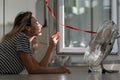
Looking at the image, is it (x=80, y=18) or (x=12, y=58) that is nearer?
(x=12, y=58)

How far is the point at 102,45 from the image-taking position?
1642 millimetres

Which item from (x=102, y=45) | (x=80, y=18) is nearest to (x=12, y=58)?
(x=102, y=45)

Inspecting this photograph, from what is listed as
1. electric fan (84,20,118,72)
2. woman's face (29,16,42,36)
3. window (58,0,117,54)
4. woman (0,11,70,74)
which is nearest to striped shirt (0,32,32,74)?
woman (0,11,70,74)

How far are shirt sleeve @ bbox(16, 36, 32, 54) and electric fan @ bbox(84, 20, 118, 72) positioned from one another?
328 millimetres

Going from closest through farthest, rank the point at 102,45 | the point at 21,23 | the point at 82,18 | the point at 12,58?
the point at 102,45
the point at 12,58
the point at 21,23
the point at 82,18

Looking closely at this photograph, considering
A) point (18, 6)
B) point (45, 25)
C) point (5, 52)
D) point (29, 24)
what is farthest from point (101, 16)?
point (5, 52)

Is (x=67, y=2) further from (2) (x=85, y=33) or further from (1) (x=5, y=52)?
(1) (x=5, y=52)

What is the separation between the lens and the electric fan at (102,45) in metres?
1.60

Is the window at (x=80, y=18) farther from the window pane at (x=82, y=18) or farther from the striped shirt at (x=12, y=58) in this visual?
the striped shirt at (x=12, y=58)

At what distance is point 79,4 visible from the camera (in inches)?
118

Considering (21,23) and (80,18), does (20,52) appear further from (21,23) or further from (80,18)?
(80,18)

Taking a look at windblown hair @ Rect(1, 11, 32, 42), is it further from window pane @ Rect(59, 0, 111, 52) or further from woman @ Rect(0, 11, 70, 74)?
window pane @ Rect(59, 0, 111, 52)

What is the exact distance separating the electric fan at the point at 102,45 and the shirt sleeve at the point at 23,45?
33 cm

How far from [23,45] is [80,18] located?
136cm
